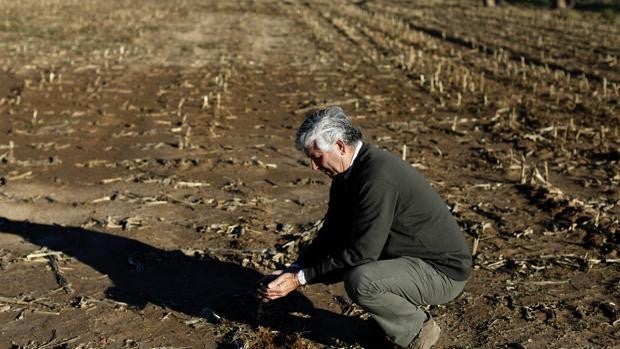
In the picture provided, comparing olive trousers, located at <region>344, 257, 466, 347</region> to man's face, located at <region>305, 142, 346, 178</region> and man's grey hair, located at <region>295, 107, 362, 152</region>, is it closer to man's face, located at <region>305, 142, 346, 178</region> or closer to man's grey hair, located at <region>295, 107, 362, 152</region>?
man's face, located at <region>305, 142, 346, 178</region>

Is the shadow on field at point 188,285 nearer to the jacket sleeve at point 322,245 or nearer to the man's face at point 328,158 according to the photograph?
the jacket sleeve at point 322,245

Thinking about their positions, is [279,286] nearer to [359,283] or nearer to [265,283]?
[265,283]

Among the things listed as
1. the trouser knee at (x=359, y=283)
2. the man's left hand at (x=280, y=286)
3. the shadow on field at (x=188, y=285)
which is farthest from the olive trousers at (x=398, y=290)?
the shadow on field at (x=188, y=285)

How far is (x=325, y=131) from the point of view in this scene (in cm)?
414

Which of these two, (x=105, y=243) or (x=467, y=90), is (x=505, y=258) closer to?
(x=105, y=243)

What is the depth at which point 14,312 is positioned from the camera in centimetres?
512

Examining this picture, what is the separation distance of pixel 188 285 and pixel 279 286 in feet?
4.88

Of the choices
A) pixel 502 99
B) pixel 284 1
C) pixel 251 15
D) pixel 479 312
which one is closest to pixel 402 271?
pixel 479 312

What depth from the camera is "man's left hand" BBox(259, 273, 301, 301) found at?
14.0ft

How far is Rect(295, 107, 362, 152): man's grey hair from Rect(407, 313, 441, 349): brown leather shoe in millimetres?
1167

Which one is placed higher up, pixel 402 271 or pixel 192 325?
pixel 402 271

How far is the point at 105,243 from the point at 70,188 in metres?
1.75

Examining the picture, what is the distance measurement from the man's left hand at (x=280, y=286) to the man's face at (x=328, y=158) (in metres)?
0.63

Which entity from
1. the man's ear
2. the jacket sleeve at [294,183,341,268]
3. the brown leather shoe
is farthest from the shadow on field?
the man's ear
